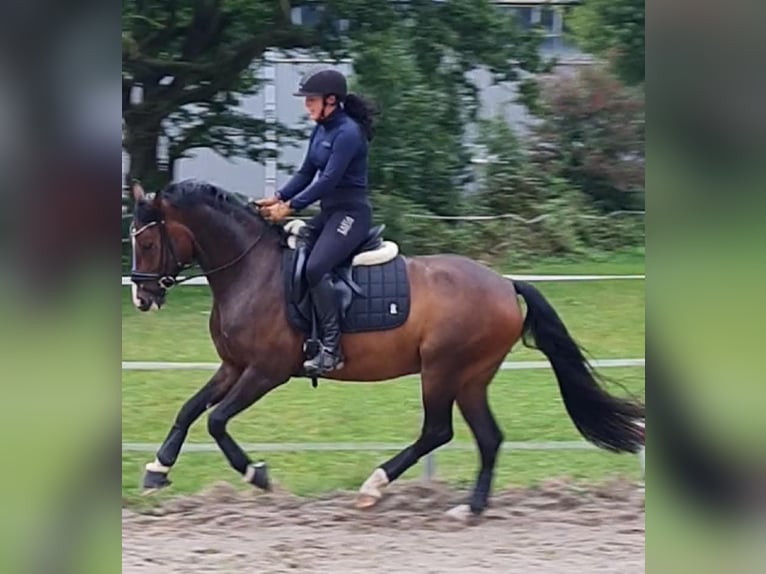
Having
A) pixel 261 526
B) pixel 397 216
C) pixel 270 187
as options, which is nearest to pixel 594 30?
pixel 397 216

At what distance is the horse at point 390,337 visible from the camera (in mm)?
4094

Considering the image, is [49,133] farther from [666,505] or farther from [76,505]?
[666,505]

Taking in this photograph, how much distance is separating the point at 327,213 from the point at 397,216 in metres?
1.77

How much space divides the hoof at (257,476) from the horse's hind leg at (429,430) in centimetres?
34

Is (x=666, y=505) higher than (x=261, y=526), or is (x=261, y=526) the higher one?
(x=666, y=505)

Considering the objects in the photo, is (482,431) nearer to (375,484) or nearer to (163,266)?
(375,484)

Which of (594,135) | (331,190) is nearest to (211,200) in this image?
(331,190)

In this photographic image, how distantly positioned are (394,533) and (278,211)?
117cm

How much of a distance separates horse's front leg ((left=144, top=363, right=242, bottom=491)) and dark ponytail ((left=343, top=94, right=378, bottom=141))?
97 cm

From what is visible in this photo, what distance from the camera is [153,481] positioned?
4094mm

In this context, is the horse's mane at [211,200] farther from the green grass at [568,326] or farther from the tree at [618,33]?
the tree at [618,33]

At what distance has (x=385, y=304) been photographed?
410 centimetres

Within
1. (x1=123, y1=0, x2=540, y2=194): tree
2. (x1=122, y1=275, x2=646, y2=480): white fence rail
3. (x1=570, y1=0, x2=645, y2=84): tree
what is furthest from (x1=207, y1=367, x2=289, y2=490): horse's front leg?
(x1=570, y1=0, x2=645, y2=84): tree

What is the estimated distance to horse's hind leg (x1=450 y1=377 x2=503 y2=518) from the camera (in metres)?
4.09
